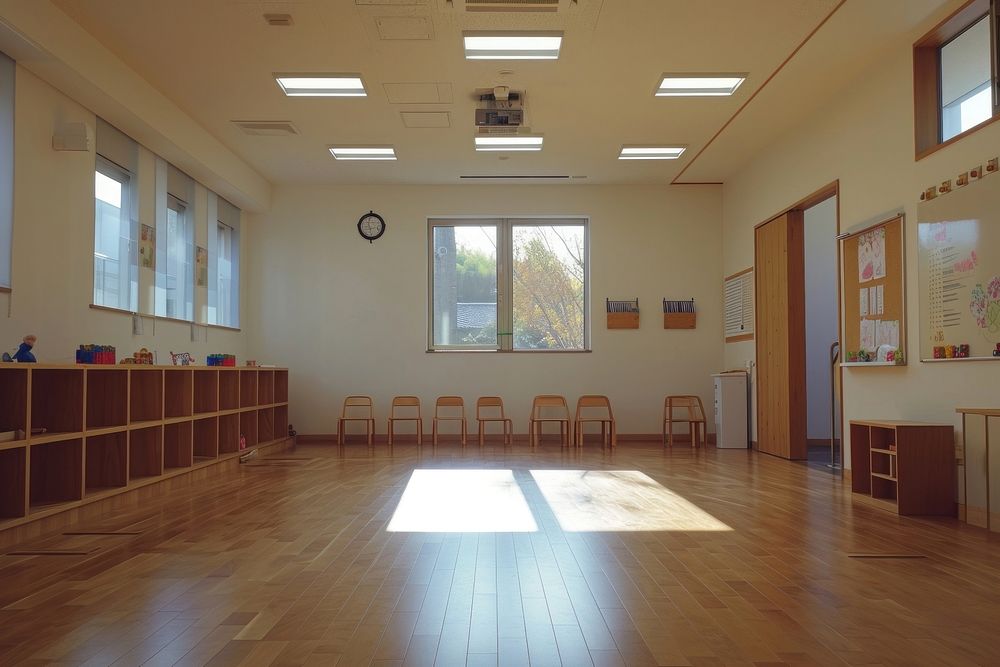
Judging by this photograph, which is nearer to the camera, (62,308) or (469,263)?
(62,308)

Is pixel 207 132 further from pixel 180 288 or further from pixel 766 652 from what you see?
pixel 766 652

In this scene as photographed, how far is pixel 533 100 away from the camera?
7.55 m

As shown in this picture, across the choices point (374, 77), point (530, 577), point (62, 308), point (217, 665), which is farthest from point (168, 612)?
point (374, 77)

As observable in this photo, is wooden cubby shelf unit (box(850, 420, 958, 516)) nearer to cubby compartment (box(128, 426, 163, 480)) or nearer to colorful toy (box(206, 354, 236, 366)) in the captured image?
cubby compartment (box(128, 426, 163, 480))

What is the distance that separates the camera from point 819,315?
1074cm

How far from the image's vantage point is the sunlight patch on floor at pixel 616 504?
4898 millimetres

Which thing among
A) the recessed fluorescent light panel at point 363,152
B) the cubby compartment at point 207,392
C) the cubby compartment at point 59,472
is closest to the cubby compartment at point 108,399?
the cubby compartment at point 59,472

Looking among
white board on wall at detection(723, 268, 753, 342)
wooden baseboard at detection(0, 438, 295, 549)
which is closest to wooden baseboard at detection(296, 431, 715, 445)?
white board on wall at detection(723, 268, 753, 342)

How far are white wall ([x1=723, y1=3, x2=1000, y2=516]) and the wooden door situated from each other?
54 cm

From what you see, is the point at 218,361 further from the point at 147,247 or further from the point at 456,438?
the point at 456,438

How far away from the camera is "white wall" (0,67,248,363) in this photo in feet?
18.3

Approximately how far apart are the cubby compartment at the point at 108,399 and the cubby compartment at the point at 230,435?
2624 millimetres

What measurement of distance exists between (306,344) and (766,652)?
9.24 metres

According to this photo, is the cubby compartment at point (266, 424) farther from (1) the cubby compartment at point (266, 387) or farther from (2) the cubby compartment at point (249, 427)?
(2) the cubby compartment at point (249, 427)
